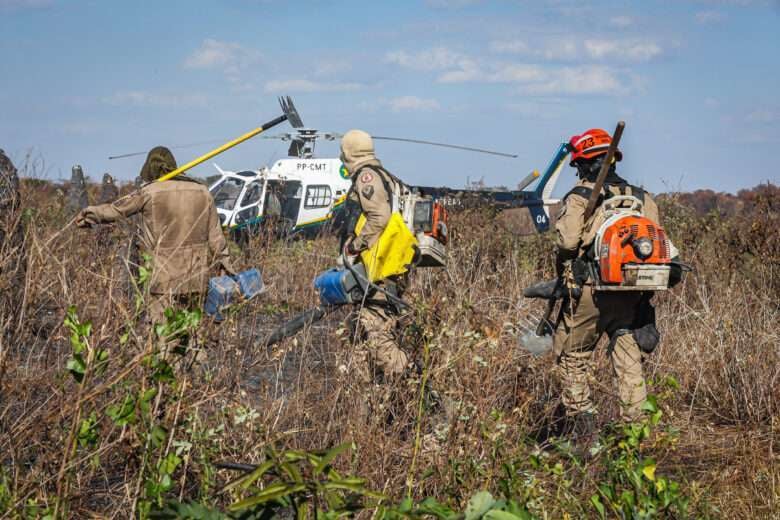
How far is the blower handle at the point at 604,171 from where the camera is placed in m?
4.78

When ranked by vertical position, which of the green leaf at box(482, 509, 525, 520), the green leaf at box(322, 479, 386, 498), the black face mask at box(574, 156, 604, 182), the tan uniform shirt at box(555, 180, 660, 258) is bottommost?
the green leaf at box(482, 509, 525, 520)

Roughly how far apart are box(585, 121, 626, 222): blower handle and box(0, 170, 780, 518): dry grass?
76 cm

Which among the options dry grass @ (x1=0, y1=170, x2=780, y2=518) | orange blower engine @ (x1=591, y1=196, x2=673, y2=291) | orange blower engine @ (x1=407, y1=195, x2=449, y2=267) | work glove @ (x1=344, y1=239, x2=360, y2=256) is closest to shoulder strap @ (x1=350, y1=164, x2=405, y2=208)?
orange blower engine @ (x1=407, y1=195, x2=449, y2=267)

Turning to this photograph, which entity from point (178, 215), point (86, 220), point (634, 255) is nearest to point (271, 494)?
point (634, 255)

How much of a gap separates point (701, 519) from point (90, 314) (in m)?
2.35

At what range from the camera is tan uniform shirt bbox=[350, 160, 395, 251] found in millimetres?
5637

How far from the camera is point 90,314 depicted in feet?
12.3

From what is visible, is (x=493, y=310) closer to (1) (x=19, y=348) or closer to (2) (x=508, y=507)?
(1) (x=19, y=348)

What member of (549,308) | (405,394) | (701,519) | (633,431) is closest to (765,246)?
(549,308)

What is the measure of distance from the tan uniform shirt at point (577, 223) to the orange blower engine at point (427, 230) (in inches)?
34.5

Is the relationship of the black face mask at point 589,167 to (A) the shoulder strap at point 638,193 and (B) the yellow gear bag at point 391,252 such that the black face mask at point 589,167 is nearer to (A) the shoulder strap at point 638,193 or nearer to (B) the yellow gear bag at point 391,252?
(A) the shoulder strap at point 638,193

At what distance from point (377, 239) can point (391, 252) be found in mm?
113

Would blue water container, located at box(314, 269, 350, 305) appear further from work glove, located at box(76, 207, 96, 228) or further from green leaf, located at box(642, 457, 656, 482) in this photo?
green leaf, located at box(642, 457, 656, 482)

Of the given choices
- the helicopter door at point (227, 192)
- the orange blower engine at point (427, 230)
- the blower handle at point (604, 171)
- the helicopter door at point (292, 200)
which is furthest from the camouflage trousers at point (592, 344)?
the helicopter door at point (292, 200)
